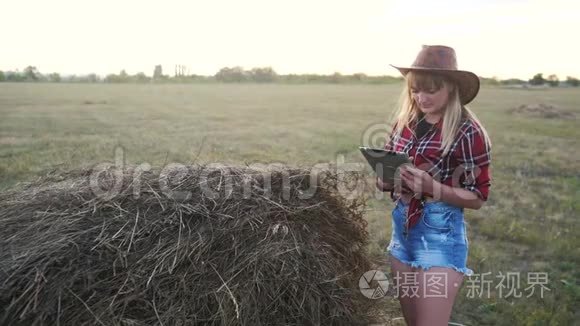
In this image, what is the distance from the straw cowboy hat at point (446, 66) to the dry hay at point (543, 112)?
23857mm

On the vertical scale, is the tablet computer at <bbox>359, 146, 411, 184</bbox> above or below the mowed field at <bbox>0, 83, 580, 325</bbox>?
above

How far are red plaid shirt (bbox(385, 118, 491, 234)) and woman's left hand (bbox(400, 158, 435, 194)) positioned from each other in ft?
0.21

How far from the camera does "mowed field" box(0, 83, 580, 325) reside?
14.3 feet

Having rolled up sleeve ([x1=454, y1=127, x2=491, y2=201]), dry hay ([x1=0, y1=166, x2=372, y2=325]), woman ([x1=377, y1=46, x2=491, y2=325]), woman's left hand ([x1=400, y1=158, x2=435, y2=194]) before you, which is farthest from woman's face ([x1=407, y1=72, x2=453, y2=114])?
dry hay ([x1=0, y1=166, x2=372, y2=325])

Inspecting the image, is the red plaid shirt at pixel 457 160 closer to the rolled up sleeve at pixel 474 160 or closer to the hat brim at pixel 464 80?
the rolled up sleeve at pixel 474 160

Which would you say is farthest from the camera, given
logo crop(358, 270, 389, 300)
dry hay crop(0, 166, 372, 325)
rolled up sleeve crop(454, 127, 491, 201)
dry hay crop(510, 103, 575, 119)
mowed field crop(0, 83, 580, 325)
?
dry hay crop(510, 103, 575, 119)

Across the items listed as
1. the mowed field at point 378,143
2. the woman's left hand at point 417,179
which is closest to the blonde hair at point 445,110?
the woman's left hand at point 417,179

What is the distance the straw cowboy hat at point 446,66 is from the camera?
238 cm

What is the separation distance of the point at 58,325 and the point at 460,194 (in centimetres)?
192

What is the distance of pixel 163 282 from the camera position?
7.26 feet

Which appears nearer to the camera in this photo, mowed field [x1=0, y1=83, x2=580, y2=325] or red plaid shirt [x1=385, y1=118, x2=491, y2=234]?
red plaid shirt [x1=385, y1=118, x2=491, y2=234]

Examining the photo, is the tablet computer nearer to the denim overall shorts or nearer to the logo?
the denim overall shorts

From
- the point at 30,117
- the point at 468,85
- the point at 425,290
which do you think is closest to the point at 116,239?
the point at 425,290

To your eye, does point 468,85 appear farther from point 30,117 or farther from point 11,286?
point 30,117
